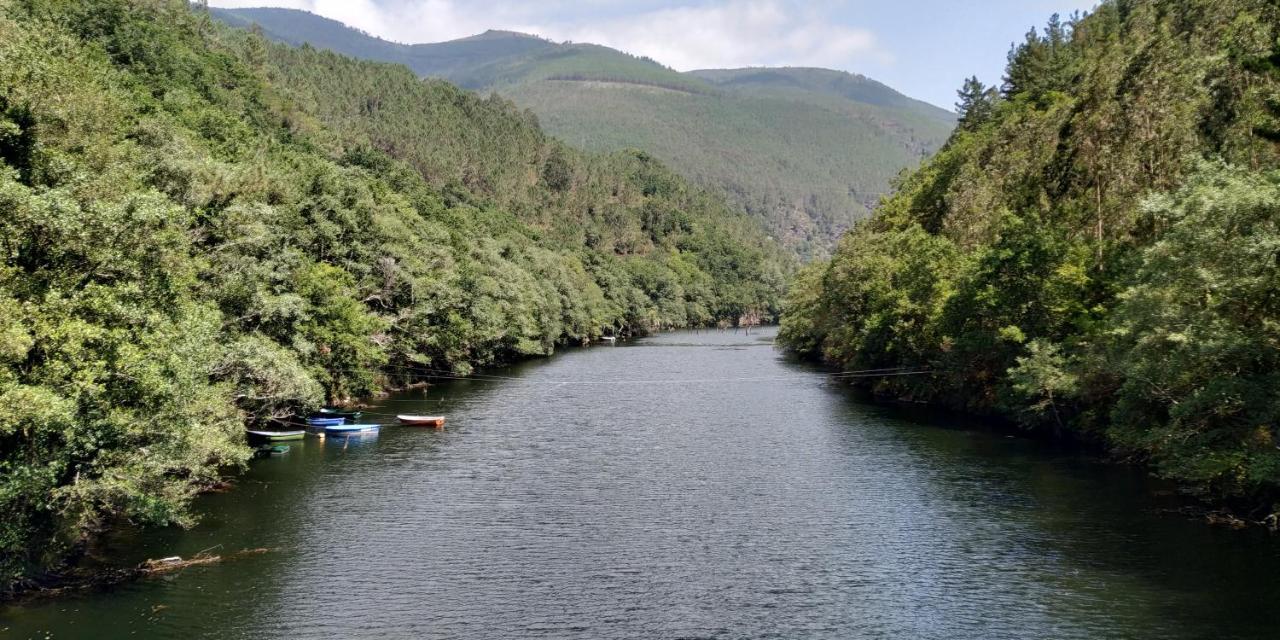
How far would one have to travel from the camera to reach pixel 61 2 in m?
130

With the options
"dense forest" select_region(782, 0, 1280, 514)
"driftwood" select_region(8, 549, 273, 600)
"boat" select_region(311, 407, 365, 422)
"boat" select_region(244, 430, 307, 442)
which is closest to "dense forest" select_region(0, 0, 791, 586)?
"driftwood" select_region(8, 549, 273, 600)

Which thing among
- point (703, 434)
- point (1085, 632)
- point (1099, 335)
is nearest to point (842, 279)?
point (703, 434)

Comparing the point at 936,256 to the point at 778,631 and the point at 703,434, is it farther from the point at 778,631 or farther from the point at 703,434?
the point at 778,631

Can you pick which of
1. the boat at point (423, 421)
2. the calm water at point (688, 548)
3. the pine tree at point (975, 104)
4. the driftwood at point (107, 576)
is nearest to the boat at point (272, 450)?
the calm water at point (688, 548)

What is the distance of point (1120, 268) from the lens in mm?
62719

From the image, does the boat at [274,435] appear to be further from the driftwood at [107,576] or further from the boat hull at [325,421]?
the driftwood at [107,576]

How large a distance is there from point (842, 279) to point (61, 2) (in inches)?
4524

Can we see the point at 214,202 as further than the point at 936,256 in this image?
No

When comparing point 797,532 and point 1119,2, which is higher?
point 1119,2

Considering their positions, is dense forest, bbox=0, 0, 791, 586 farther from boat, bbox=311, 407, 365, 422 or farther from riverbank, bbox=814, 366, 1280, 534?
riverbank, bbox=814, 366, 1280, 534

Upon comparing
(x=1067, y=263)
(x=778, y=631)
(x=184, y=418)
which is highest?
(x=1067, y=263)

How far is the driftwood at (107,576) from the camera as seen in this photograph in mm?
33906

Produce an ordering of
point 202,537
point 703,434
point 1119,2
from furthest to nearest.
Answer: point 1119,2 → point 703,434 → point 202,537

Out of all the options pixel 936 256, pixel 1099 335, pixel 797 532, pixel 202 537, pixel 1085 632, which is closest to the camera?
pixel 1085 632
